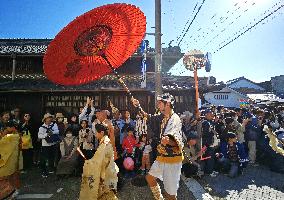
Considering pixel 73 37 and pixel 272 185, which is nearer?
pixel 73 37

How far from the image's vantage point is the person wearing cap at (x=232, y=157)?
880 centimetres

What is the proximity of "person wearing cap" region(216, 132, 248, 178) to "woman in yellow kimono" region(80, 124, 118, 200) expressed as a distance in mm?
5279

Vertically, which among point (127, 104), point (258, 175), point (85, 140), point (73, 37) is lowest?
point (258, 175)

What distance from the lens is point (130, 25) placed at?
5512mm

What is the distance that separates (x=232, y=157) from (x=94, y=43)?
6060 millimetres

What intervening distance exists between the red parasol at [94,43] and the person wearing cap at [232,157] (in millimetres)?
5196

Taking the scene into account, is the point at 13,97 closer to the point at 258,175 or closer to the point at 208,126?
the point at 208,126

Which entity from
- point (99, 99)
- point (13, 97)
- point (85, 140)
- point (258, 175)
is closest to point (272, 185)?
point (258, 175)

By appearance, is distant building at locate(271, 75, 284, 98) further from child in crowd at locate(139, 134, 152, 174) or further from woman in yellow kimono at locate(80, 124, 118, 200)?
woman in yellow kimono at locate(80, 124, 118, 200)

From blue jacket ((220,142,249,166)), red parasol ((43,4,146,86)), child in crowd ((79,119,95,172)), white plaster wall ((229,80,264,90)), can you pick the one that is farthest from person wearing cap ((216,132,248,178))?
white plaster wall ((229,80,264,90))

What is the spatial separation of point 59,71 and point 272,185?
662cm

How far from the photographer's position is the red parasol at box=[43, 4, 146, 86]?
4.81 m

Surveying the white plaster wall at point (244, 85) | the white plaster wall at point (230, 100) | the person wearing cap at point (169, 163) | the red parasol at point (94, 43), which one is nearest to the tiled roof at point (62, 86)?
the red parasol at point (94, 43)

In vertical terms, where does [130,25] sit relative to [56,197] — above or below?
above
